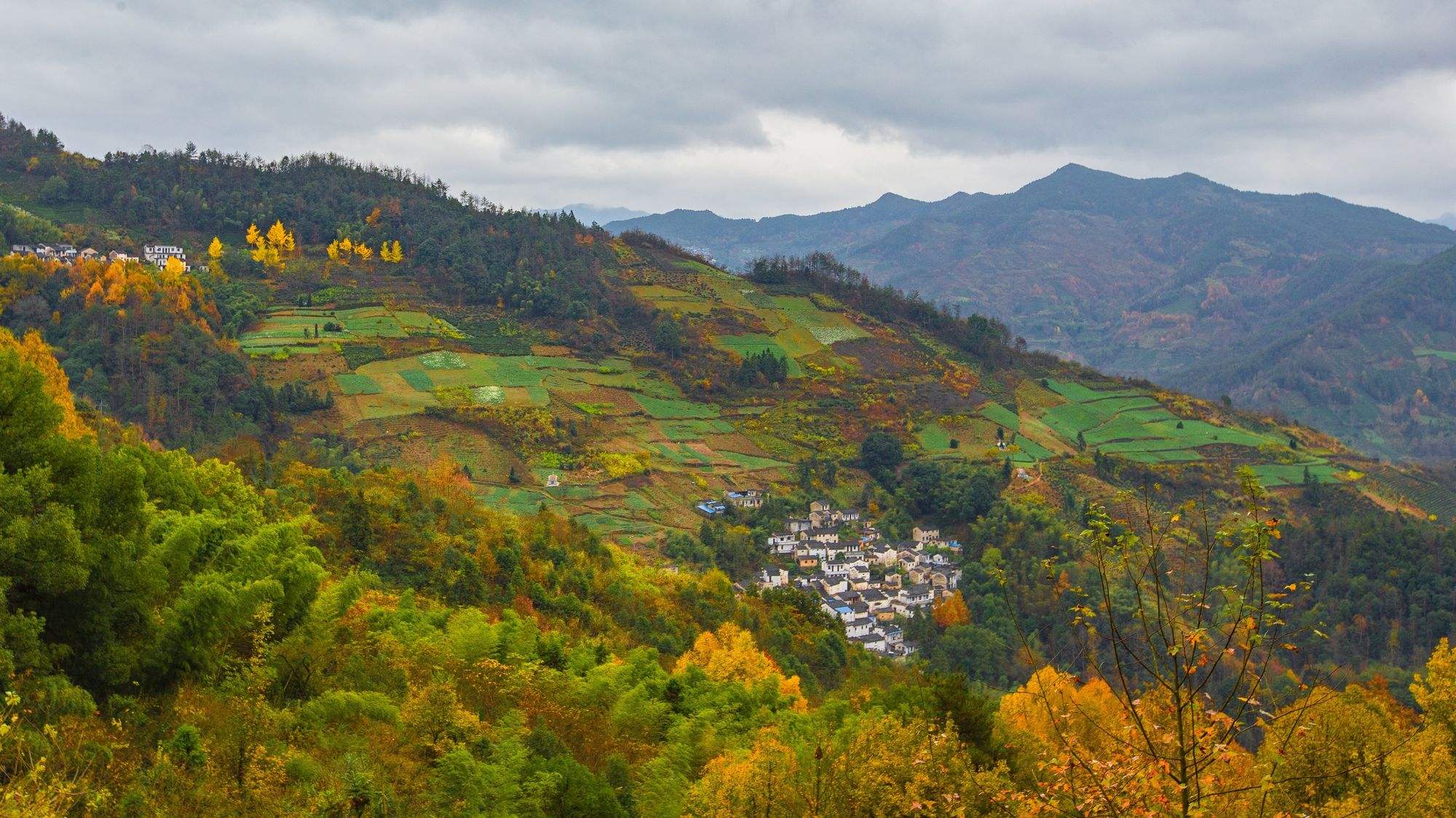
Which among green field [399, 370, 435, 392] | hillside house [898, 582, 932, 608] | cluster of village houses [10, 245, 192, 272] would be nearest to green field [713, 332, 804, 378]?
green field [399, 370, 435, 392]

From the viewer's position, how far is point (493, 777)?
39.5ft

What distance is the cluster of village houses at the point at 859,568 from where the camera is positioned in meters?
45.7

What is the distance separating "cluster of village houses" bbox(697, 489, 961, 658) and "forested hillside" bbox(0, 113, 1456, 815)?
0.54 meters

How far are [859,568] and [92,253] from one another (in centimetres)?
5654

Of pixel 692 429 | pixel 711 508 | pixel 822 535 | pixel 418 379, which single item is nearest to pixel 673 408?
pixel 692 429

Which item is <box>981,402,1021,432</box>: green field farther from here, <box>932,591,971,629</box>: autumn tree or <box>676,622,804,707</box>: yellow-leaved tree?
<box>676,622,804,707</box>: yellow-leaved tree

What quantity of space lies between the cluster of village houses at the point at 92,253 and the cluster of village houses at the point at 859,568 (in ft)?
148

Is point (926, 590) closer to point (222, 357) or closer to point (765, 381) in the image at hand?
point (765, 381)

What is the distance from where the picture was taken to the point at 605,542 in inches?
1687

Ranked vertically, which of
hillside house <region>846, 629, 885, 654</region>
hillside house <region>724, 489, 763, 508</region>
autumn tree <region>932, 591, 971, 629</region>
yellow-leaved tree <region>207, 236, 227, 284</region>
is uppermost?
yellow-leaved tree <region>207, 236, 227, 284</region>

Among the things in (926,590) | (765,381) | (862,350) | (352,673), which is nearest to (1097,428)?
(862,350)

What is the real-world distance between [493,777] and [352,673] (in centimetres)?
442

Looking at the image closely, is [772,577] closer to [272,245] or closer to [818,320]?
[818,320]

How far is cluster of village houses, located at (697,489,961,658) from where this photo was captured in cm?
4569
